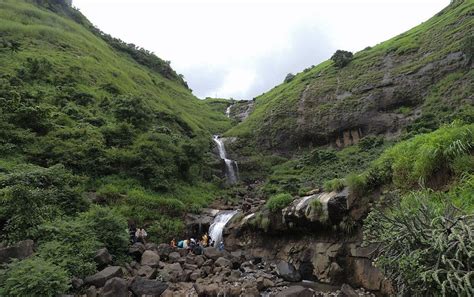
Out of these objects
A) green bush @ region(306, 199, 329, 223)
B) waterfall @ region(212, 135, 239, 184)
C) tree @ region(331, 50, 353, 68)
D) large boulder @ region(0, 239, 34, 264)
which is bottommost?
green bush @ region(306, 199, 329, 223)

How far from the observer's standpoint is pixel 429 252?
23.8 ft

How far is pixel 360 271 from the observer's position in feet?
51.6

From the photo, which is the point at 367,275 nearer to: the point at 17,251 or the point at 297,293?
the point at 297,293

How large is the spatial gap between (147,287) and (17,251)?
526 cm

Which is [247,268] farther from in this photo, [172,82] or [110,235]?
[172,82]

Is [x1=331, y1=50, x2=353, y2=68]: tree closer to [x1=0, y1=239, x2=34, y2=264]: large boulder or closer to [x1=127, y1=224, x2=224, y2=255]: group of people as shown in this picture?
[x1=127, y1=224, x2=224, y2=255]: group of people

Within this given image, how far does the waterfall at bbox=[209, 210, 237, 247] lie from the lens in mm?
26927

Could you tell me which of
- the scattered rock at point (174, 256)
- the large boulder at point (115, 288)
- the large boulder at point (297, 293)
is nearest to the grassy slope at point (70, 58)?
the scattered rock at point (174, 256)

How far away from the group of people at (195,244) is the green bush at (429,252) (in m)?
16.1

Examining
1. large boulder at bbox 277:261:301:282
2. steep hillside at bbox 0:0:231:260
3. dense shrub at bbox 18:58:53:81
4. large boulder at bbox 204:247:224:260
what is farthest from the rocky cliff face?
dense shrub at bbox 18:58:53:81

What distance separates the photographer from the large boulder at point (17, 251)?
1360 cm

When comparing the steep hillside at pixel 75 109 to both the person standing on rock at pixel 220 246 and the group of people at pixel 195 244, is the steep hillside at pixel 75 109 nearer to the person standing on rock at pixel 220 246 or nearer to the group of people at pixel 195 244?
the group of people at pixel 195 244

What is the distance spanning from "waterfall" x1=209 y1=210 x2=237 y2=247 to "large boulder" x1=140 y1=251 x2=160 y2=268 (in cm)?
727

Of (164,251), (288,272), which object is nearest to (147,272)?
(164,251)
